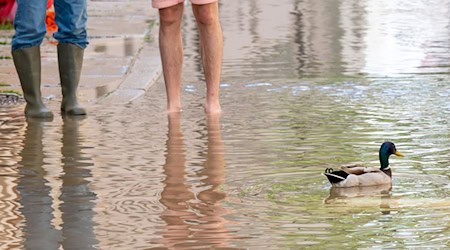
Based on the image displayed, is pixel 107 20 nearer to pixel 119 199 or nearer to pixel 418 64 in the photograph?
pixel 418 64

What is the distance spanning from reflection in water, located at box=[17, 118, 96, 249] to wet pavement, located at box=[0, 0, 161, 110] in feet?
6.35

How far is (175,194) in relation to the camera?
7.26 metres

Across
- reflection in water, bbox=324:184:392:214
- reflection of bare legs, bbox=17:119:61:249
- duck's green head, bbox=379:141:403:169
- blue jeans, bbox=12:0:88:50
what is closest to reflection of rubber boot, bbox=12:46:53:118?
blue jeans, bbox=12:0:88:50

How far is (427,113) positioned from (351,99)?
861mm

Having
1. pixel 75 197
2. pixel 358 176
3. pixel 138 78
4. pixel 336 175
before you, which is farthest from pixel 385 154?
pixel 138 78

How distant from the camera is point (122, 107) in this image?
1049cm

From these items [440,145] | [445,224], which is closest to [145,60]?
[440,145]

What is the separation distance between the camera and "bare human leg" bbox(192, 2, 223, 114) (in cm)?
1002

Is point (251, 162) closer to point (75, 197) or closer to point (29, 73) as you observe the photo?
point (75, 197)

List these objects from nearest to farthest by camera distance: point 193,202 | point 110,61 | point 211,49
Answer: point 193,202 < point 211,49 < point 110,61

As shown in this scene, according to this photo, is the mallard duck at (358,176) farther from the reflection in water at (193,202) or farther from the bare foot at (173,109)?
the bare foot at (173,109)

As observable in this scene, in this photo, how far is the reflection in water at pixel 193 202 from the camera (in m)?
6.22

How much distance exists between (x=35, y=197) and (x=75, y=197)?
198mm

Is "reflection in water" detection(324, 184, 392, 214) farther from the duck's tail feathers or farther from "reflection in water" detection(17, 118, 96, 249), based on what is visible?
"reflection in water" detection(17, 118, 96, 249)
